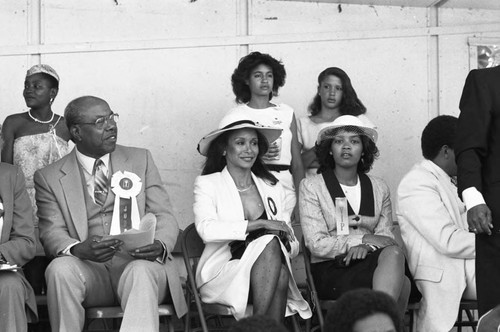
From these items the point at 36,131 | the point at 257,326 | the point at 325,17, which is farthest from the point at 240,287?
the point at 325,17

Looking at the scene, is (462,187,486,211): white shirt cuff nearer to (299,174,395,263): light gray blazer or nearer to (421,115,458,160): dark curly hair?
(299,174,395,263): light gray blazer

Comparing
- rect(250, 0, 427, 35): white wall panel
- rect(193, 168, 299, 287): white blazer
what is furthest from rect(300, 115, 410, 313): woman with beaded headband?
rect(250, 0, 427, 35): white wall panel

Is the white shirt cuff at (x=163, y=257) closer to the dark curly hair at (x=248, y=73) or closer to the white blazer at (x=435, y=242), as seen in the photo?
the white blazer at (x=435, y=242)

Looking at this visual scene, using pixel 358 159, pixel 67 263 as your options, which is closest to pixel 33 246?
pixel 67 263

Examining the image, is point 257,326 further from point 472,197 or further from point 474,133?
point 474,133

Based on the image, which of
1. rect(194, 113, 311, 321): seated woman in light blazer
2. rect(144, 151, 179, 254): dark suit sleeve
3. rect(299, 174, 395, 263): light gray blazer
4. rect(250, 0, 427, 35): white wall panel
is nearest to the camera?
rect(194, 113, 311, 321): seated woman in light blazer

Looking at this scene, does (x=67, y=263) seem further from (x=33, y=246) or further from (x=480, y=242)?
(x=480, y=242)

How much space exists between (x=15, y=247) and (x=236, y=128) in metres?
1.34

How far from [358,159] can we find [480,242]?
1749mm

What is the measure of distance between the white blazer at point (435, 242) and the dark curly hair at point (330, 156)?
335 mm

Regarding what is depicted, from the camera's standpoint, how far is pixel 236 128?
5.78 m

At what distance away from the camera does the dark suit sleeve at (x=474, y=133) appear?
4301 millimetres

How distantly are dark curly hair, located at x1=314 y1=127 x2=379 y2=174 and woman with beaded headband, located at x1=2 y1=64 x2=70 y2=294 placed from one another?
1.46 metres

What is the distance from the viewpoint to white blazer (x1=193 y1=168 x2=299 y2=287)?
5445 millimetres
